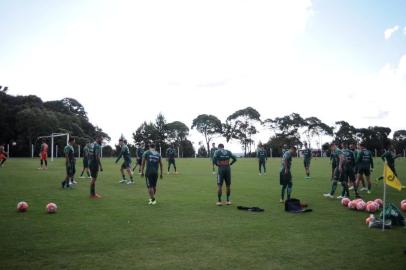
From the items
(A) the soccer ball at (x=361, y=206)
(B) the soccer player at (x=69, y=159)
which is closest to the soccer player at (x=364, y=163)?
(A) the soccer ball at (x=361, y=206)

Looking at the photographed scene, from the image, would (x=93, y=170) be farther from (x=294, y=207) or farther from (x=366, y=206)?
(x=366, y=206)

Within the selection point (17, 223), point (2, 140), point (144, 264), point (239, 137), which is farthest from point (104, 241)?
point (239, 137)

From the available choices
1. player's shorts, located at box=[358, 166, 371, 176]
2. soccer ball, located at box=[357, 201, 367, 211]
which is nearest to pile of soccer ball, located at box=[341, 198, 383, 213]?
soccer ball, located at box=[357, 201, 367, 211]

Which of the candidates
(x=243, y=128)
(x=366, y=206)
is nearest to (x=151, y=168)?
(x=366, y=206)

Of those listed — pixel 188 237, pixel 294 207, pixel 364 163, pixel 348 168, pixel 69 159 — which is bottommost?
pixel 188 237

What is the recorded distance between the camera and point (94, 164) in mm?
15469

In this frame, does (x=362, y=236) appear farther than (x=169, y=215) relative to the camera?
No

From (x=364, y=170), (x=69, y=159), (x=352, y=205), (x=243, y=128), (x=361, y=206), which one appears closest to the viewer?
(x=361, y=206)

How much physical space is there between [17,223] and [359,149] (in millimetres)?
15030

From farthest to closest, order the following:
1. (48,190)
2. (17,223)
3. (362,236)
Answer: (48,190)
(17,223)
(362,236)

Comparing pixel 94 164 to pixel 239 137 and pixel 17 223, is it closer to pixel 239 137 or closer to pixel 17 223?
pixel 17 223

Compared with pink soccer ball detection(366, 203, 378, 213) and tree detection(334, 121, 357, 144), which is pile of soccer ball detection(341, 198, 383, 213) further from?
tree detection(334, 121, 357, 144)

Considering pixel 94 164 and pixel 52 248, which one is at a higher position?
pixel 94 164

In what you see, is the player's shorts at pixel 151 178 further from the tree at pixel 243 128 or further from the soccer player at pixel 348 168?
the tree at pixel 243 128
